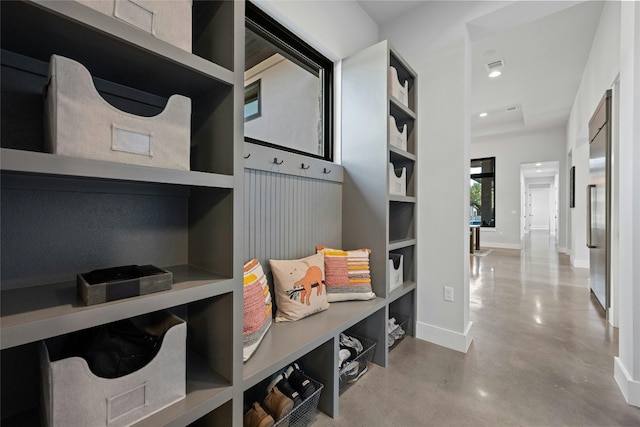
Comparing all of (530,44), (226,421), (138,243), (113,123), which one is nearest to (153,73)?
(113,123)

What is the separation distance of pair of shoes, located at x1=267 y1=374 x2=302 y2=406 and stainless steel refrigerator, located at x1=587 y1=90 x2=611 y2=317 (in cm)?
333

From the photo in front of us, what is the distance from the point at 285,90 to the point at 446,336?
2305 millimetres

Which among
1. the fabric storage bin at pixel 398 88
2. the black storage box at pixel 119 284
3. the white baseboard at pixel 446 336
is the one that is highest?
the fabric storage bin at pixel 398 88

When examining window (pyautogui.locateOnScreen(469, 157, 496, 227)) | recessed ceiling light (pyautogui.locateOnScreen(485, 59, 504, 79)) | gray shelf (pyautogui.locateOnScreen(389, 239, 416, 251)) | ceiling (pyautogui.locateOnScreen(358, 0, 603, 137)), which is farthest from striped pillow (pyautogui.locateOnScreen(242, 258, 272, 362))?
window (pyautogui.locateOnScreen(469, 157, 496, 227))

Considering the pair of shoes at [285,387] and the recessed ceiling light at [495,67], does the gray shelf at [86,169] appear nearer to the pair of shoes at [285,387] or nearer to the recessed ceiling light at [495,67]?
the pair of shoes at [285,387]

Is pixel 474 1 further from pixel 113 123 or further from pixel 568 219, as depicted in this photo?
pixel 568 219

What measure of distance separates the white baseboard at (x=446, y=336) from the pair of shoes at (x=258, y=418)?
1.60 metres

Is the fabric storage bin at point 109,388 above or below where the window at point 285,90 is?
below

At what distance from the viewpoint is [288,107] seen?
206cm

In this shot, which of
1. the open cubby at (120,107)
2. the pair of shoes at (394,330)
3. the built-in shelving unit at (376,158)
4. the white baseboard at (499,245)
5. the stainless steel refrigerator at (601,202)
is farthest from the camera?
the white baseboard at (499,245)

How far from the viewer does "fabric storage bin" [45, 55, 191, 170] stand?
722 millimetres

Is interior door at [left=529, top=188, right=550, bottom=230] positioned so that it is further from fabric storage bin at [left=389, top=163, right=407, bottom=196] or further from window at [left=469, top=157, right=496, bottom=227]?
fabric storage bin at [left=389, top=163, right=407, bottom=196]

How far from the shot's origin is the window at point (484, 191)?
831 centimetres

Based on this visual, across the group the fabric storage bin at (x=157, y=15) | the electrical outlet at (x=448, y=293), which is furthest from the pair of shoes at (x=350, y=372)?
the fabric storage bin at (x=157, y=15)
